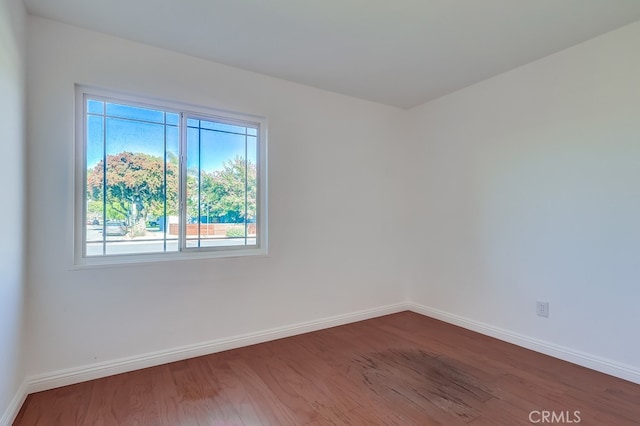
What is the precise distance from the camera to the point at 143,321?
8.06 ft

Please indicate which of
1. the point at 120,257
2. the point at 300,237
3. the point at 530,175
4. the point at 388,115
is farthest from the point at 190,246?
the point at 530,175

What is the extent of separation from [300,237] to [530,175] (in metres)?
2.20

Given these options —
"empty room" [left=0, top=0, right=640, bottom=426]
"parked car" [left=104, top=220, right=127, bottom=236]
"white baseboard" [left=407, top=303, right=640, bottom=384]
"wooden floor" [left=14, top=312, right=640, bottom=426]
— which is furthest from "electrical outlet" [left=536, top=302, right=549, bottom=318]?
"parked car" [left=104, top=220, right=127, bottom=236]

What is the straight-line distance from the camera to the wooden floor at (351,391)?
1.85 m

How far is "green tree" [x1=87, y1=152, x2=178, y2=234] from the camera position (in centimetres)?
240

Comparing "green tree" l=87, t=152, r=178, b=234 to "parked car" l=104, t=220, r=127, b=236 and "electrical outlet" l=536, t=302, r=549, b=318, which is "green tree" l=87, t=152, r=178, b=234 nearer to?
"parked car" l=104, t=220, r=127, b=236

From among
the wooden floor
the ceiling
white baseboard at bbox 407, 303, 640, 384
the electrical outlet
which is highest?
the ceiling

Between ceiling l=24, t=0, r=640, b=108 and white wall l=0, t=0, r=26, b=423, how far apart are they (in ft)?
1.20

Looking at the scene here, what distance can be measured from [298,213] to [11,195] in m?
2.09

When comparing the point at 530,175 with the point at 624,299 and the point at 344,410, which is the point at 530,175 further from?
the point at 344,410

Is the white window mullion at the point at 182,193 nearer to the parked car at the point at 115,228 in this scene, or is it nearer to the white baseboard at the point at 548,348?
the parked car at the point at 115,228

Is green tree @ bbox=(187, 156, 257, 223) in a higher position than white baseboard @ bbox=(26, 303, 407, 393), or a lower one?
higher

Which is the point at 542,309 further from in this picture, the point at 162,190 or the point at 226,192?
the point at 162,190

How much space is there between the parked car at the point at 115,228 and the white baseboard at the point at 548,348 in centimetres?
326
